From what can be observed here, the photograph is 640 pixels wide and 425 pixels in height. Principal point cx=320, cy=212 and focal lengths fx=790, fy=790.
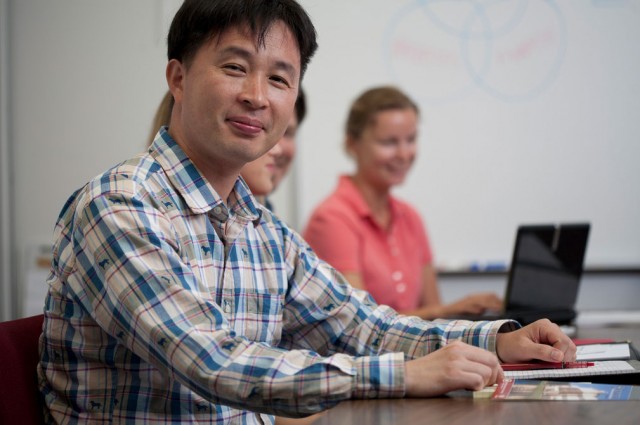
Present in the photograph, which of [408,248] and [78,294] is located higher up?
[78,294]

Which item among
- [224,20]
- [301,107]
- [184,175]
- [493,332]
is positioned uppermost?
[224,20]

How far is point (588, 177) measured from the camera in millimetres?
3141

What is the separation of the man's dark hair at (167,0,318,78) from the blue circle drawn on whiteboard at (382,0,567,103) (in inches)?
75.9

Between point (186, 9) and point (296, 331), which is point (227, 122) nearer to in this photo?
point (186, 9)

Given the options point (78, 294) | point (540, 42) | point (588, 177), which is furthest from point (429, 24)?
point (78, 294)

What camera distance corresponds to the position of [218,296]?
1.18 m

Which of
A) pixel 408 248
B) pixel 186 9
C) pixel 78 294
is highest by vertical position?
pixel 186 9

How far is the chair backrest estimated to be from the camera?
105 cm

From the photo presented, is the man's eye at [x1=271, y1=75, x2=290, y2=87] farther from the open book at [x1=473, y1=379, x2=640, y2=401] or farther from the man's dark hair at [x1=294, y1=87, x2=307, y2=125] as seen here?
the man's dark hair at [x1=294, y1=87, x2=307, y2=125]

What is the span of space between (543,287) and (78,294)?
141cm

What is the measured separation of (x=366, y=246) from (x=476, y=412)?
1591 mm

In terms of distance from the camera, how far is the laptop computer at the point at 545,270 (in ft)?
6.73

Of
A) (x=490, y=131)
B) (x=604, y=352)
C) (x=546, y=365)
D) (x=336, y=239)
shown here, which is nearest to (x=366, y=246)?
(x=336, y=239)

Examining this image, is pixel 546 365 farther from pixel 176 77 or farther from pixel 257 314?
pixel 176 77
